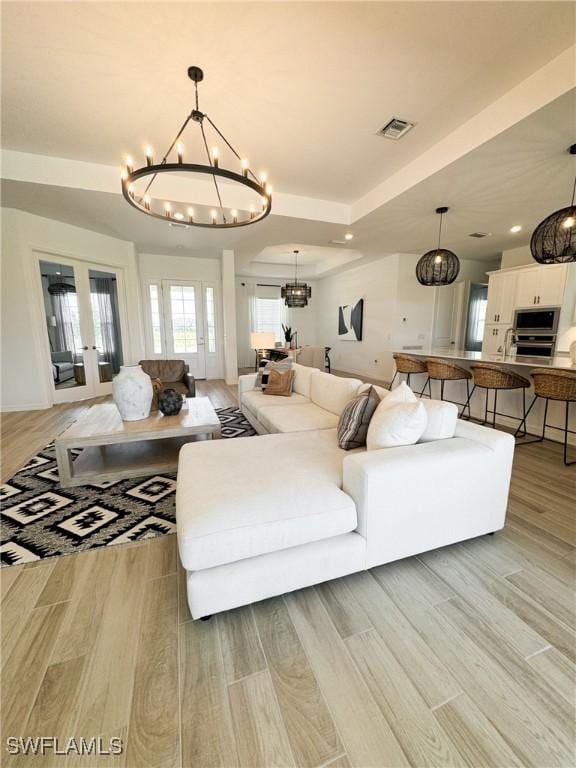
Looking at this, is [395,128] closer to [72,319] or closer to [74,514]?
[74,514]

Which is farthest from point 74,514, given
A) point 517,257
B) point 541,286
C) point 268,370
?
point 517,257

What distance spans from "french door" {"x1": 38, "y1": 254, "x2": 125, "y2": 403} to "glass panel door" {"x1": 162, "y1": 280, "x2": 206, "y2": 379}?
55.4 inches

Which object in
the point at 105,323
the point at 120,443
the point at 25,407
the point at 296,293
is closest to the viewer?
the point at 120,443

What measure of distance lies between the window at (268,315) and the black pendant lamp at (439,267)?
602 centimetres

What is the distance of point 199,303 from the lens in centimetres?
738

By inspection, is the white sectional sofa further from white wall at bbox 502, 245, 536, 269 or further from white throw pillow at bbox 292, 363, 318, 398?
white wall at bbox 502, 245, 536, 269

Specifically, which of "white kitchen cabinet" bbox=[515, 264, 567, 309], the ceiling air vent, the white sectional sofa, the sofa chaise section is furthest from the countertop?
the sofa chaise section

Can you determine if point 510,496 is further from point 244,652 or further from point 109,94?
point 109,94

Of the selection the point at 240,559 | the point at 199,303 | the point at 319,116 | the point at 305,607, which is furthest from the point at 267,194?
the point at 199,303

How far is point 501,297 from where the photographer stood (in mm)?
6035

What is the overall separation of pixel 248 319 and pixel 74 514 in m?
8.14

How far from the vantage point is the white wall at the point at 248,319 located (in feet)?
31.4

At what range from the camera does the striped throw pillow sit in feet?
6.97

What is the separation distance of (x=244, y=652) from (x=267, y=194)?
2.70 m
